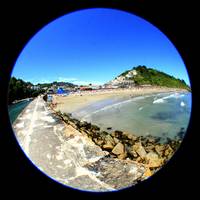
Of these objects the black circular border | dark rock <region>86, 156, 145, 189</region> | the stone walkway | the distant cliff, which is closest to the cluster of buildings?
the distant cliff

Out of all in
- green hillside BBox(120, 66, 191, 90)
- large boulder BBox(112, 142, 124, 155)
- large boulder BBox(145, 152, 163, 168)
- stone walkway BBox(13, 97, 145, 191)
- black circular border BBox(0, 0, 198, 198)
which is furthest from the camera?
green hillside BBox(120, 66, 191, 90)

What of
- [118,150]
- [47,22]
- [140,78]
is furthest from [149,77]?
[47,22]

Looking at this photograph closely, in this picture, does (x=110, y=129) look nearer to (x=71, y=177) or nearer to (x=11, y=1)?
(x=71, y=177)

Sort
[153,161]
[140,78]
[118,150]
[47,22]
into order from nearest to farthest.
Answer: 1. [47,22]
2. [153,161]
3. [118,150]
4. [140,78]

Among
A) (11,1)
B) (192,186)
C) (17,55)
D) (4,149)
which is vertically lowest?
(192,186)

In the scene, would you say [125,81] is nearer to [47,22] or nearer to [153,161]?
[153,161]

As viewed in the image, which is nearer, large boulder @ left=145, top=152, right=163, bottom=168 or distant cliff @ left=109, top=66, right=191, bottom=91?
large boulder @ left=145, top=152, right=163, bottom=168

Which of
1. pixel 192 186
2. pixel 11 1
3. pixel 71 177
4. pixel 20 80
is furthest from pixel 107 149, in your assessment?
pixel 20 80

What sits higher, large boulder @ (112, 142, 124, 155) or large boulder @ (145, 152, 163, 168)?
large boulder @ (112, 142, 124, 155)

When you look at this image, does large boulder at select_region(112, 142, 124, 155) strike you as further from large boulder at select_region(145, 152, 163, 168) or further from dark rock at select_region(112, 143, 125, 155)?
large boulder at select_region(145, 152, 163, 168)
